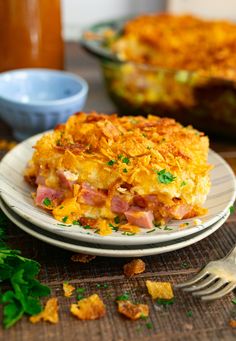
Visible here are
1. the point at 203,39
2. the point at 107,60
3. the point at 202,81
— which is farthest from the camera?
the point at 203,39

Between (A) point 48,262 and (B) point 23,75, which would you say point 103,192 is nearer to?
(A) point 48,262

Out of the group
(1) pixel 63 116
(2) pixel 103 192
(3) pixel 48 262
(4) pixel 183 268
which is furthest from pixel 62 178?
(1) pixel 63 116

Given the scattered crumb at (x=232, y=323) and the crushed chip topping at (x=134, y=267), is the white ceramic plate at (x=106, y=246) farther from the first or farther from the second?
the scattered crumb at (x=232, y=323)

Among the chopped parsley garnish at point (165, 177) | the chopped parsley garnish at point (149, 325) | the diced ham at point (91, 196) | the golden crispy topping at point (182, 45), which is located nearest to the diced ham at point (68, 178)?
the diced ham at point (91, 196)

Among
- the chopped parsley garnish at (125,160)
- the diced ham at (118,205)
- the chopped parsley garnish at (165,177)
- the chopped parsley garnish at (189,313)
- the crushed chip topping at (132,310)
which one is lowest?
the chopped parsley garnish at (189,313)

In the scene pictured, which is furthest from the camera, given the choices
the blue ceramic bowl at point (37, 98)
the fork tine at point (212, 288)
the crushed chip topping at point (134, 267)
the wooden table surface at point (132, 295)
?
the blue ceramic bowl at point (37, 98)

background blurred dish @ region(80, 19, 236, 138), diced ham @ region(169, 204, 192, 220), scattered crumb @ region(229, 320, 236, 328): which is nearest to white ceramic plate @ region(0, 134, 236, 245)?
diced ham @ region(169, 204, 192, 220)

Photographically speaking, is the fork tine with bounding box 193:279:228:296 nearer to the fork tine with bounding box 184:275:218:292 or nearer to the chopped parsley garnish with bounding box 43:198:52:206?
the fork tine with bounding box 184:275:218:292

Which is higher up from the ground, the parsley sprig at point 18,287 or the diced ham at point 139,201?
the diced ham at point 139,201
